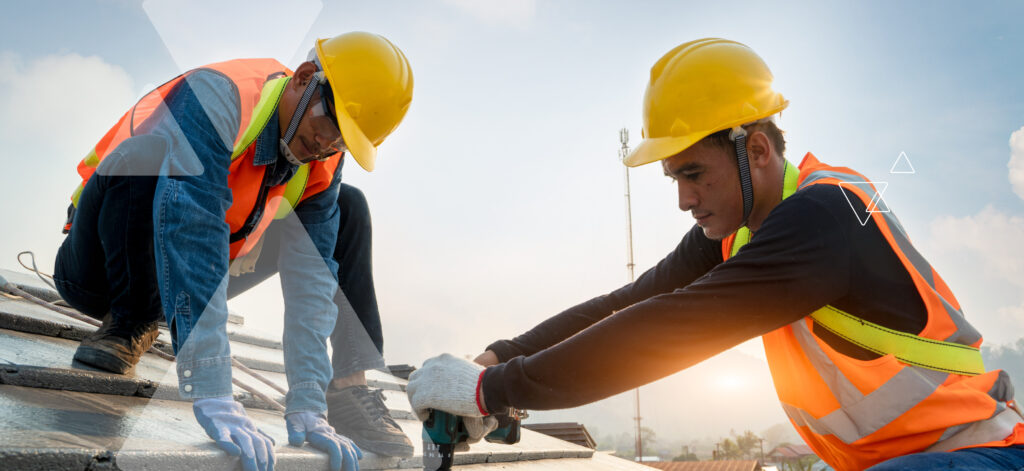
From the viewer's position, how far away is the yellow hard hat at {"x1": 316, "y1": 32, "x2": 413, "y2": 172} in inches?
92.4

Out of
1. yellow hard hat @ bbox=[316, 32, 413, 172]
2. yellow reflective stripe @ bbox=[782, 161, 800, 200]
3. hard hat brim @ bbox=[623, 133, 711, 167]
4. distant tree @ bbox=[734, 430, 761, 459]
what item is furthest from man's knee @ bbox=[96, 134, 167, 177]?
distant tree @ bbox=[734, 430, 761, 459]

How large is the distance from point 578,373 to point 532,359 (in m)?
0.12

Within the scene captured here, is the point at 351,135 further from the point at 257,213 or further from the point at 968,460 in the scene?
the point at 968,460

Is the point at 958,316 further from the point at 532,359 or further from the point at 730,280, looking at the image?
the point at 532,359

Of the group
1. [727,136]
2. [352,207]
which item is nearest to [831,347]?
[727,136]

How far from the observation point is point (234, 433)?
164 cm

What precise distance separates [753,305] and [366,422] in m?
1.54

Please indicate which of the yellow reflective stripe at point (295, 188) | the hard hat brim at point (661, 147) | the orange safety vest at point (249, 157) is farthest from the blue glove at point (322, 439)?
the hard hat brim at point (661, 147)

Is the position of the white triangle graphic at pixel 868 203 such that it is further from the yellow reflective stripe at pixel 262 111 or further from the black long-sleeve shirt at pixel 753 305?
the yellow reflective stripe at pixel 262 111

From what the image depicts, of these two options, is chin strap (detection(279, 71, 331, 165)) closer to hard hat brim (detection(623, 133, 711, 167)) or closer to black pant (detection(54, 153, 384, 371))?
black pant (detection(54, 153, 384, 371))

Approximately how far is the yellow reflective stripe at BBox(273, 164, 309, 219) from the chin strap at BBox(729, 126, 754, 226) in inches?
61.0

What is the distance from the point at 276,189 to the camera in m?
2.43

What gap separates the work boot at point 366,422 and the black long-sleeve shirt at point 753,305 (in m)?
0.94

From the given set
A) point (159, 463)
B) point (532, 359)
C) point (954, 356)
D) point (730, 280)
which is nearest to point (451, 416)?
point (532, 359)
